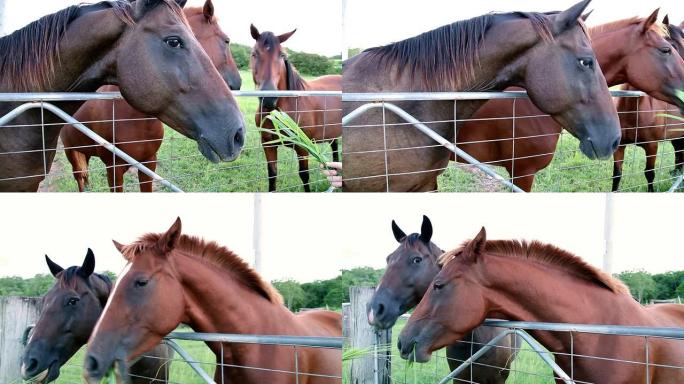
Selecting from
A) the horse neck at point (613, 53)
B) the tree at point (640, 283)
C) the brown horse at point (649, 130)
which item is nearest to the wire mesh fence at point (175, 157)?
the horse neck at point (613, 53)

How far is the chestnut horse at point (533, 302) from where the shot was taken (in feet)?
9.11

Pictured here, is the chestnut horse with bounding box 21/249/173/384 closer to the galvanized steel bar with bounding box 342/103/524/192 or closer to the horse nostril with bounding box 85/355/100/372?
the horse nostril with bounding box 85/355/100/372

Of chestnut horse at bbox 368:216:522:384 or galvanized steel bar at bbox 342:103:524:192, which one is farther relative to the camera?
chestnut horse at bbox 368:216:522:384

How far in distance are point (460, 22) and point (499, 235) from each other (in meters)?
1.72

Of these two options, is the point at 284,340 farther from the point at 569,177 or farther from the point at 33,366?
the point at 569,177

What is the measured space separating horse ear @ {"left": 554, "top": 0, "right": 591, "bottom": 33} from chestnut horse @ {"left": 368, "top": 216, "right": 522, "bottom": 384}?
3.78ft

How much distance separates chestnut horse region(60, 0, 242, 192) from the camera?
2975 millimetres

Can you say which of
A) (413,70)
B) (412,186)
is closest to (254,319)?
(412,186)

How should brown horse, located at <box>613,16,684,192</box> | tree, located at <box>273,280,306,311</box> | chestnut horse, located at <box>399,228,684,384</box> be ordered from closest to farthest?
chestnut horse, located at <box>399,228,684,384</box>, brown horse, located at <box>613,16,684,192</box>, tree, located at <box>273,280,306,311</box>

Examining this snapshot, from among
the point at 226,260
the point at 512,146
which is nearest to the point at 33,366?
the point at 226,260

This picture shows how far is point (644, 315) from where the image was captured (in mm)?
2855

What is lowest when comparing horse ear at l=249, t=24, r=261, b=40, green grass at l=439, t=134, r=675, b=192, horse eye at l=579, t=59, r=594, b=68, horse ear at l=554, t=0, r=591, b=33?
green grass at l=439, t=134, r=675, b=192

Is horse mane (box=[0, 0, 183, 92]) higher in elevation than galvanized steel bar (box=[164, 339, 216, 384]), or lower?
higher

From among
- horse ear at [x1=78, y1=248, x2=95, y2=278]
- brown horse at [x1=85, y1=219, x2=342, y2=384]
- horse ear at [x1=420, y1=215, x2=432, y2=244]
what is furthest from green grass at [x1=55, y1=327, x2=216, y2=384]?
horse ear at [x1=420, y1=215, x2=432, y2=244]
